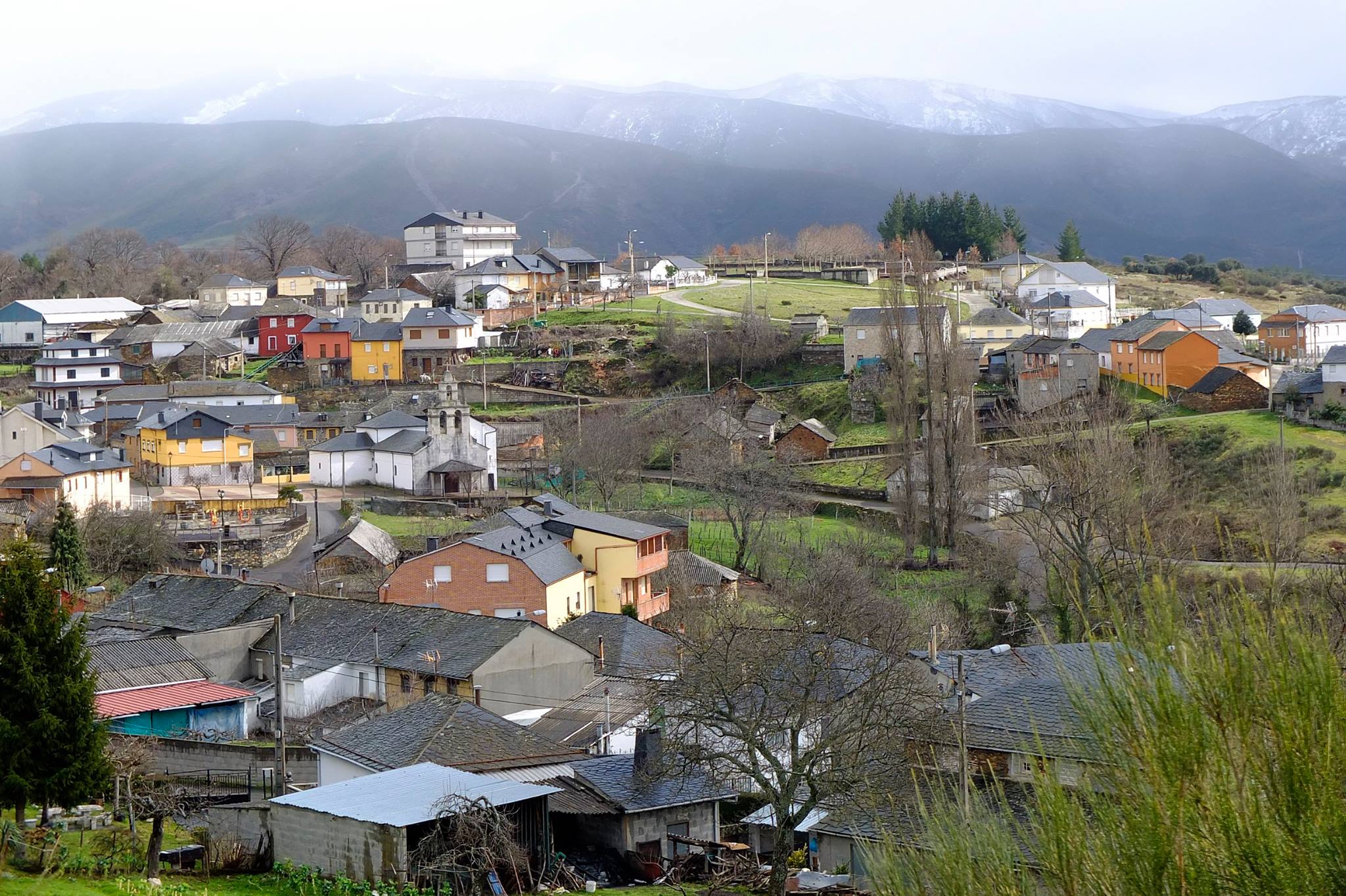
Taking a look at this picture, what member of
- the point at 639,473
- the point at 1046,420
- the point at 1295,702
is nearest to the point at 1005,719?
the point at 1295,702

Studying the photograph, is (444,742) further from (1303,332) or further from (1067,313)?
(1067,313)

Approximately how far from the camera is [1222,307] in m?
63.3

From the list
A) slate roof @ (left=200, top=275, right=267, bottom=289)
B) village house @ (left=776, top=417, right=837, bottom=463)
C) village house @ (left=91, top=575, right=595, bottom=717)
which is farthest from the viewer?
slate roof @ (left=200, top=275, right=267, bottom=289)

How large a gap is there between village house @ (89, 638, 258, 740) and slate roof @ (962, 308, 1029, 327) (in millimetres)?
41788

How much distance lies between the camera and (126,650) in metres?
25.4

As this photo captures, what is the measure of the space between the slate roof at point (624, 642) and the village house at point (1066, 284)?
42.7m

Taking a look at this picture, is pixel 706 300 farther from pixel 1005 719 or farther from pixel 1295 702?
pixel 1295 702

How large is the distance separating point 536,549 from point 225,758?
38.9ft

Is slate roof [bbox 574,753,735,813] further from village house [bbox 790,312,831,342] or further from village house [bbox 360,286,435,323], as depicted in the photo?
village house [bbox 360,286,435,323]

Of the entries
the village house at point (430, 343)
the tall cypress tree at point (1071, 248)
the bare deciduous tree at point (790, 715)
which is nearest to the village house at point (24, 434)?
the village house at point (430, 343)

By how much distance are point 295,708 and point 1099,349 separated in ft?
126

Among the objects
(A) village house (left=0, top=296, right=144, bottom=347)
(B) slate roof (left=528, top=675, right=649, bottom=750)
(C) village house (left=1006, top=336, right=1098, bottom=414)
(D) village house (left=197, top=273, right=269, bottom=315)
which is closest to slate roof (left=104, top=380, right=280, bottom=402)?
(A) village house (left=0, top=296, right=144, bottom=347)

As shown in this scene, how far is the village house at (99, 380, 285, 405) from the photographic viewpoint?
5769cm

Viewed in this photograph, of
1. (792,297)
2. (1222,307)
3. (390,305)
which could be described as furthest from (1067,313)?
(390,305)
